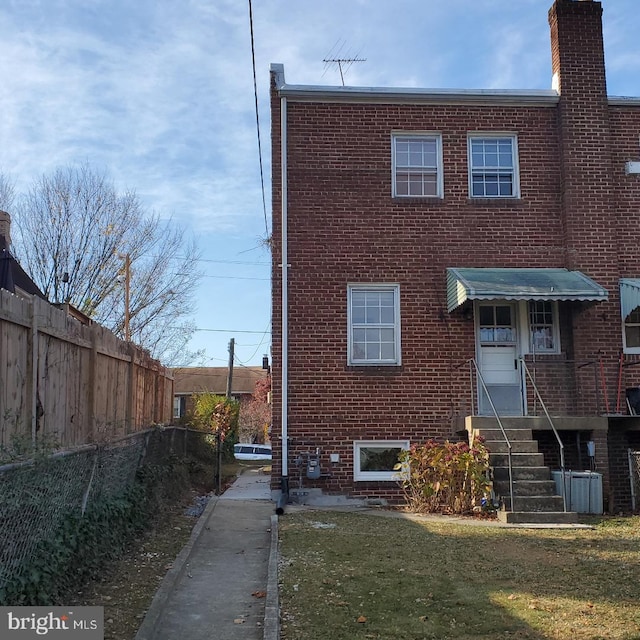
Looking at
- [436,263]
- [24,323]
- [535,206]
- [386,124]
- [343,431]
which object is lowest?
[343,431]

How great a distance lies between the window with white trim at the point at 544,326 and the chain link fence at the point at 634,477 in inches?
91.4

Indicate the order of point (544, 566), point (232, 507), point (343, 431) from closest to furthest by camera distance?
point (544, 566), point (232, 507), point (343, 431)

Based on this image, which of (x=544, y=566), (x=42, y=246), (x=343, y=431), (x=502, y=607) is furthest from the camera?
(x=42, y=246)

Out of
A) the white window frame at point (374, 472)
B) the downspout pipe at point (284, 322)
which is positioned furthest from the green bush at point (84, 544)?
the white window frame at point (374, 472)

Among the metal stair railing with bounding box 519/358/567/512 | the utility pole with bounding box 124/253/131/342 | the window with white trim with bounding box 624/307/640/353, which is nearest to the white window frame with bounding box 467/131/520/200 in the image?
the window with white trim with bounding box 624/307/640/353

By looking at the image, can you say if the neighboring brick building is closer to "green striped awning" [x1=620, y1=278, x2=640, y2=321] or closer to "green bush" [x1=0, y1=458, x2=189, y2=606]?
"green striped awning" [x1=620, y1=278, x2=640, y2=321]

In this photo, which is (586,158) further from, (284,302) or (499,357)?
(284,302)

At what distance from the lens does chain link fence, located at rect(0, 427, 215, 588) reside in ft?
16.2

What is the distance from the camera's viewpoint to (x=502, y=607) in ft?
20.2

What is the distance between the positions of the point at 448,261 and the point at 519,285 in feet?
5.46

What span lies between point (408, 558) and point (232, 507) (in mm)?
4624

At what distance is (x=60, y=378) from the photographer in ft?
24.9

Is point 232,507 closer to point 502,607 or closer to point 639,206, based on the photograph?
point 502,607

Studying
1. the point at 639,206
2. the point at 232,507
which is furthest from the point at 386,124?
the point at 232,507
